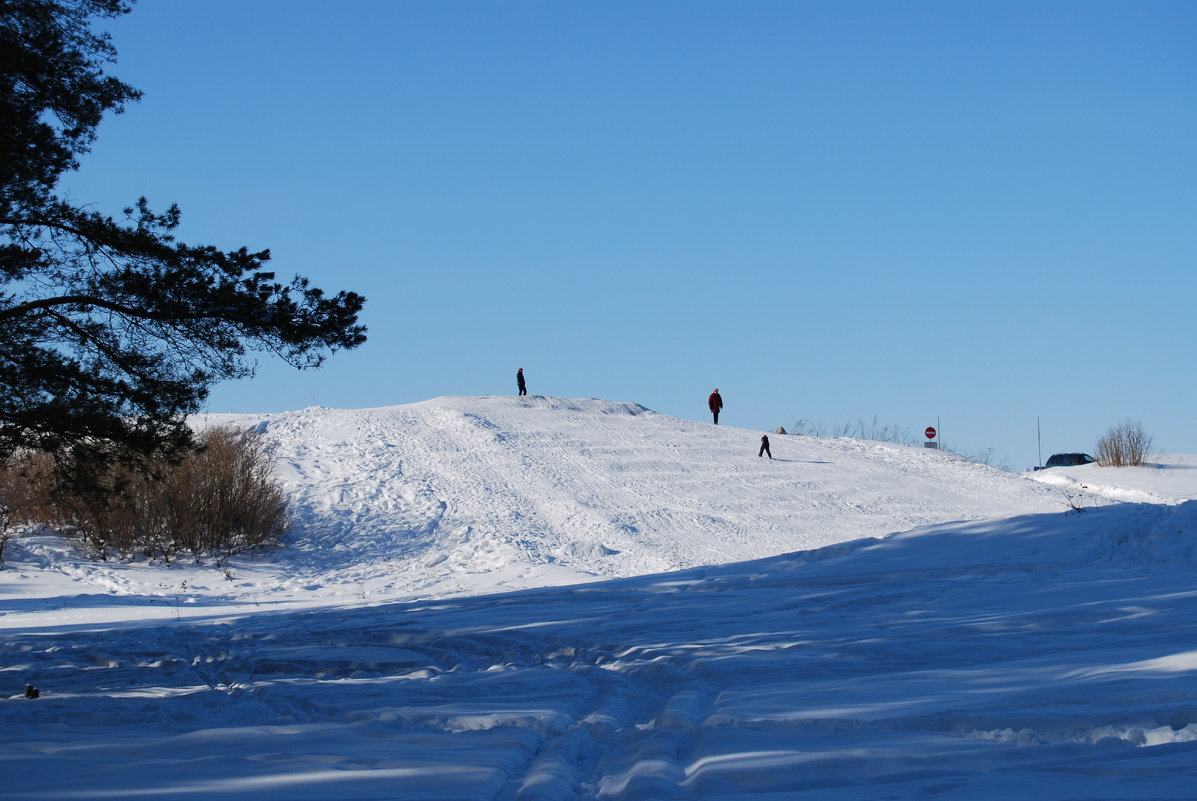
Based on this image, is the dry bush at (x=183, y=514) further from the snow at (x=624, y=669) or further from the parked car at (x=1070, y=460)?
the parked car at (x=1070, y=460)

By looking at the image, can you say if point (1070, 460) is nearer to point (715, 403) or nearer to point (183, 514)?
point (715, 403)

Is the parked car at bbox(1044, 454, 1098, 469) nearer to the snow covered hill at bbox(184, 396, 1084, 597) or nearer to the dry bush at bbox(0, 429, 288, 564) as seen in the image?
the snow covered hill at bbox(184, 396, 1084, 597)

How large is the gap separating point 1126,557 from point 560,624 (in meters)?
6.57

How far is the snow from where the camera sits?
504cm

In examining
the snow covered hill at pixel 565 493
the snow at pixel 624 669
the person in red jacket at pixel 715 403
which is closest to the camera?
the snow at pixel 624 669

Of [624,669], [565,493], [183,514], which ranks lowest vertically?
[624,669]

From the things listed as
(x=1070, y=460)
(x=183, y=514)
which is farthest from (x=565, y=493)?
(x=1070, y=460)

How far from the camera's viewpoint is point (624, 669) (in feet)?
26.9

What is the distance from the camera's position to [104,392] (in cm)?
916

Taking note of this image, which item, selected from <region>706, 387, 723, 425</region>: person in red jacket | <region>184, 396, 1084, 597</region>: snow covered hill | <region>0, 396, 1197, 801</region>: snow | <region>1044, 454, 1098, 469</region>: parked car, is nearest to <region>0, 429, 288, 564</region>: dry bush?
<region>0, 396, 1197, 801</region>: snow

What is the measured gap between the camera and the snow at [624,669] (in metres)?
A: 5.04

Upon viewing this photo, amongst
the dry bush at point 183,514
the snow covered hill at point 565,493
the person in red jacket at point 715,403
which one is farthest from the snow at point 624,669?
the person in red jacket at point 715,403

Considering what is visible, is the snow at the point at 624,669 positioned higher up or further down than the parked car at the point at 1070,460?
further down

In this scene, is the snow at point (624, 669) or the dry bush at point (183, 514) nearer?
the snow at point (624, 669)
